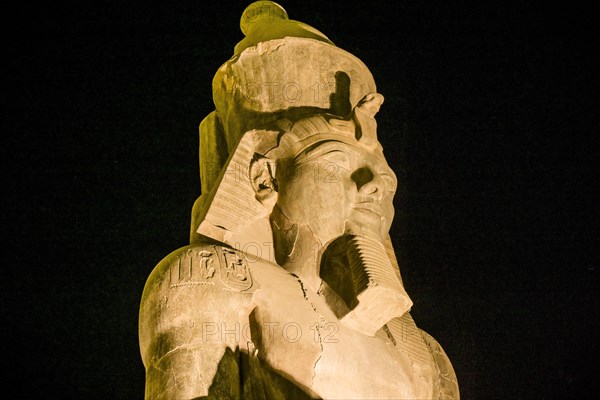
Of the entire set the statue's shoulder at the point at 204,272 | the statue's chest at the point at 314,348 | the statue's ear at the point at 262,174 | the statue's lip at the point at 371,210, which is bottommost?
the statue's chest at the point at 314,348

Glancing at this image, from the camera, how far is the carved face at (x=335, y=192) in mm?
3826

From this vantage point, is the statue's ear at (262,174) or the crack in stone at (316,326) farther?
the statue's ear at (262,174)

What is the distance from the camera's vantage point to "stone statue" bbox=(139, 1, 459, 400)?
3.23m

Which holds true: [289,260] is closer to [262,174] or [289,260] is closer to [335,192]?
[335,192]

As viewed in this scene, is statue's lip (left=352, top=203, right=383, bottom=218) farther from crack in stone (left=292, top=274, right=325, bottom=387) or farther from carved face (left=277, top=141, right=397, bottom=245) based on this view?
crack in stone (left=292, top=274, right=325, bottom=387)

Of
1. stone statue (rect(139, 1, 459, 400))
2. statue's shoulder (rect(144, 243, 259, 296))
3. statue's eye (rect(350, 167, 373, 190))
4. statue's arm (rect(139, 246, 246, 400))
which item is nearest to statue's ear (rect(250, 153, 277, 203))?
stone statue (rect(139, 1, 459, 400))

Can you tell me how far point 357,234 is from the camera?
378 centimetres

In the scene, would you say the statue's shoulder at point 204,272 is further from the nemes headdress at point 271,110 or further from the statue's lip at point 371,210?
the statue's lip at point 371,210

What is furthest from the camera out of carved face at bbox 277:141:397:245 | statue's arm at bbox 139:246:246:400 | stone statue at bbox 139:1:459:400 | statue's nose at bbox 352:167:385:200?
statue's nose at bbox 352:167:385:200

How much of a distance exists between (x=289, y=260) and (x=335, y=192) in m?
0.45

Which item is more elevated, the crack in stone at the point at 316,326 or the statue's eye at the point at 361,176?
the statue's eye at the point at 361,176

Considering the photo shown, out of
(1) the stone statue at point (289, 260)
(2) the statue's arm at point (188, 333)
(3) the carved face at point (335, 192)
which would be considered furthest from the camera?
(3) the carved face at point (335, 192)

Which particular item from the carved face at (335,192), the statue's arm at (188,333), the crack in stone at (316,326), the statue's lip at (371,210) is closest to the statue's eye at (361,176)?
the carved face at (335,192)

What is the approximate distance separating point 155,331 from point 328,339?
0.81 meters
